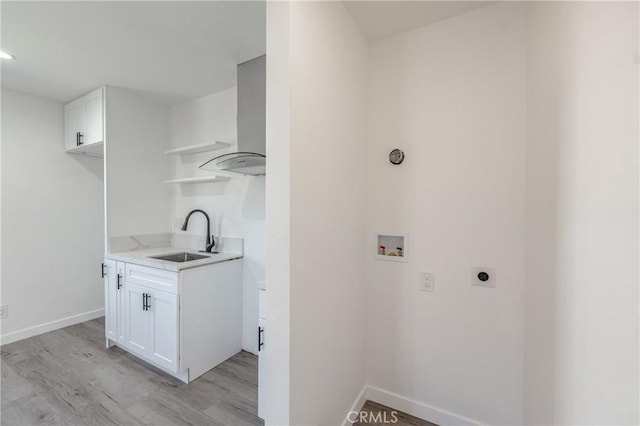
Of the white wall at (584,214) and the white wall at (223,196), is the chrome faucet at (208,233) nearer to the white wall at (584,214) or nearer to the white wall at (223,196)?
the white wall at (223,196)

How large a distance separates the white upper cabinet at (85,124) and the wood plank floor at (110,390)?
2.07 meters

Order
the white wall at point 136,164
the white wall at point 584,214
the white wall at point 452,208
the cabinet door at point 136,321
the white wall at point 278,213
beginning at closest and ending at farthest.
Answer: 1. the white wall at point 584,214
2. the white wall at point 278,213
3. the white wall at point 452,208
4. the cabinet door at point 136,321
5. the white wall at point 136,164

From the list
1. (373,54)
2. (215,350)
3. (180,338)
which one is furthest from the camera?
(215,350)

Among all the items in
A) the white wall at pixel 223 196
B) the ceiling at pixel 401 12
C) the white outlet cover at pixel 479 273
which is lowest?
the white outlet cover at pixel 479 273

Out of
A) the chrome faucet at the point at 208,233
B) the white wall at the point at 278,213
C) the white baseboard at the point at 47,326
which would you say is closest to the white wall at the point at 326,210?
the white wall at the point at 278,213

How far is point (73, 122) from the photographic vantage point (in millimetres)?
2980

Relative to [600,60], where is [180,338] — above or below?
below

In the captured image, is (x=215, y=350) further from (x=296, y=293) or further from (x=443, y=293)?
(x=443, y=293)

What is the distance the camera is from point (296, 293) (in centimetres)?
119

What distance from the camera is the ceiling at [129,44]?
1.65 metres

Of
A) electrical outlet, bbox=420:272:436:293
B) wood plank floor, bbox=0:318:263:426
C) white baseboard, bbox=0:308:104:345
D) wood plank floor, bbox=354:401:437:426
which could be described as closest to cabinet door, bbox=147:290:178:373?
wood plank floor, bbox=0:318:263:426

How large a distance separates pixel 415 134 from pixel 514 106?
529 mm

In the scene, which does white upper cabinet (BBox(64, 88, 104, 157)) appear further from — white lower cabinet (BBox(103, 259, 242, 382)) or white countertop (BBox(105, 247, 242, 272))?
white lower cabinet (BBox(103, 259, 242, 382))

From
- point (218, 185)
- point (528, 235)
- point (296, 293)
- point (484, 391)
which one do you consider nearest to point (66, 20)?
point (218, 185)
